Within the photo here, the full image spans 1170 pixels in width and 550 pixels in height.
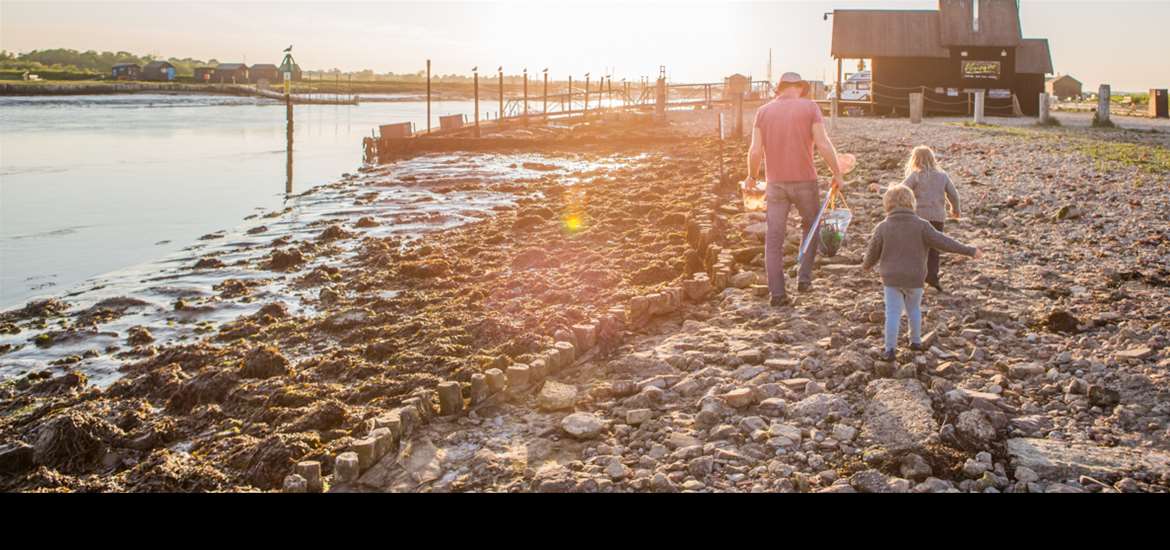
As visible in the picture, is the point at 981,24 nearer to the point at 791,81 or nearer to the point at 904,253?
the point at 791,81

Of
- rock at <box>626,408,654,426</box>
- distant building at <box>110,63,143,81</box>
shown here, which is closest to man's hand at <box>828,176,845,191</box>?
rock at <box>626,408,654,426</box>

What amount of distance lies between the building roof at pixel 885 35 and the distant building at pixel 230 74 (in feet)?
369

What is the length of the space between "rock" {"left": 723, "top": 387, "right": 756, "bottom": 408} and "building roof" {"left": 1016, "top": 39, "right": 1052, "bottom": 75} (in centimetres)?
3621

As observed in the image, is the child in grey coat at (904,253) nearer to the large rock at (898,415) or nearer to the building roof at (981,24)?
the large rock at (898,415)

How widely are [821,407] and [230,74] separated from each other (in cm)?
13865

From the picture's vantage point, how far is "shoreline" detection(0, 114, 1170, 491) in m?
4.95

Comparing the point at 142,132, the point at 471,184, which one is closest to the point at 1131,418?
the point at 471,184

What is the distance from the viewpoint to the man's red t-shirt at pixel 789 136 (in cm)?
770

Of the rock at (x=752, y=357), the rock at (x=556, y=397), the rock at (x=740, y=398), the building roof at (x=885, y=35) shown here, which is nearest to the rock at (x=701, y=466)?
the rock at (x=740, y=398)

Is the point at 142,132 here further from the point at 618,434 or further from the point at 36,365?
the point at 618,434

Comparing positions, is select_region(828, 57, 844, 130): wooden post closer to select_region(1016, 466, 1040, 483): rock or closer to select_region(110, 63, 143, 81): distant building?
select_region(1016, 466, 1040, 483): rock

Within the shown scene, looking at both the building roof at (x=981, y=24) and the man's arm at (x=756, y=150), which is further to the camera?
the building roof at (x=981, y=24)

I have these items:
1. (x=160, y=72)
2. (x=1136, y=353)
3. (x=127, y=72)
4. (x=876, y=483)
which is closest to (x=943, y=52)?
(x=1136, y=353)

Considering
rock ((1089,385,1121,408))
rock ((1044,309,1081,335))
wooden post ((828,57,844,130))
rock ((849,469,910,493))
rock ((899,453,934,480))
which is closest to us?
rock ((849,469,910,493))
